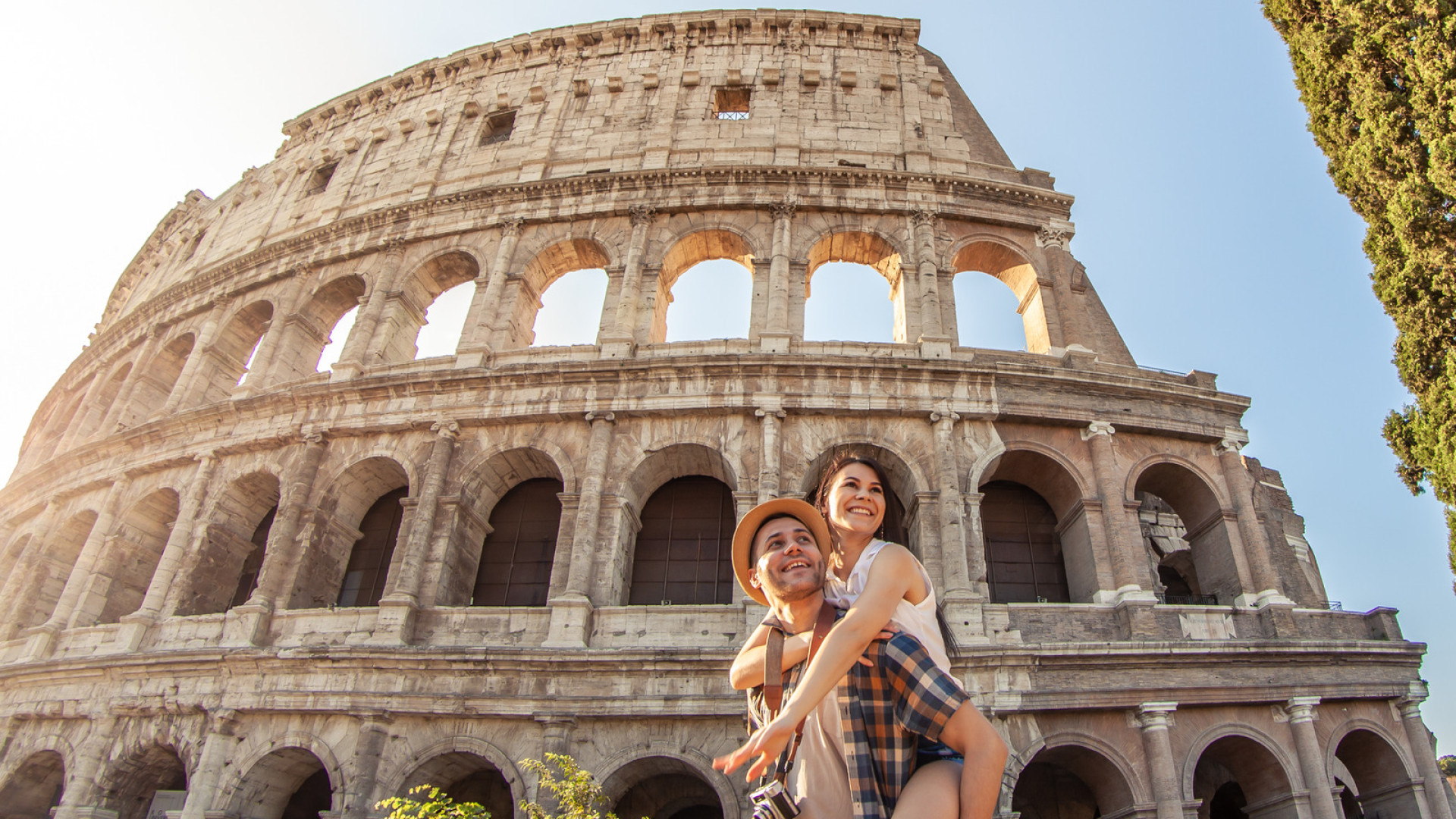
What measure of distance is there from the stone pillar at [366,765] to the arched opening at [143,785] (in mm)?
3324

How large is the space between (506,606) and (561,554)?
1102 millimetres

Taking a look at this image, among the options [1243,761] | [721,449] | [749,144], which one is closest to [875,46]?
[749,144]

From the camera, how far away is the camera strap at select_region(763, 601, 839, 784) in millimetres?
2844

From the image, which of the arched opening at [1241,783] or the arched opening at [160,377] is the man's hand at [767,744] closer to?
the arched opening at [1241,783]

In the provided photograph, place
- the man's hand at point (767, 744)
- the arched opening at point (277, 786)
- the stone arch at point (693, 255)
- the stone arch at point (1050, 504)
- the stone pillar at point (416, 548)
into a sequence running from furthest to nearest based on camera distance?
the stone arch at point (693, 255)
the stone arch at point (1050, 504)
the stone pillar at point (416, 548)
the arched opening at point (277, 786)
the man's hand at point (767, 744)

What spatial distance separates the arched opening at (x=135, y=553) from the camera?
1547 centimetres

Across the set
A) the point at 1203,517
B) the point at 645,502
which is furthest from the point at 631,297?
the point at 1203,517

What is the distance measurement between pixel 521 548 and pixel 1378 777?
44.1 ft

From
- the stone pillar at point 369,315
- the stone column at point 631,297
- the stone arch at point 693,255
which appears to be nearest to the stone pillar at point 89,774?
the stone pillar at point 369,315

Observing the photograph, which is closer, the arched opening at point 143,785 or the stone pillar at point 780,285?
the arched opening at point 143,785

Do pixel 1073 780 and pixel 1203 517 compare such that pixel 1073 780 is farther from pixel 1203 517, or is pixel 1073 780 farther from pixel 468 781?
pixel 468 781

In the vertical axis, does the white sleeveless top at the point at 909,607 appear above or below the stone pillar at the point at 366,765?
below

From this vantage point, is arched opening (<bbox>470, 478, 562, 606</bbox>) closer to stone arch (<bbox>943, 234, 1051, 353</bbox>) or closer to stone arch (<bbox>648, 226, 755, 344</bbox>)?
stone arch (<bbox>648, 226, 755, 344</bbox>)

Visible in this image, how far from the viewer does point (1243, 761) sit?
11.5 metres
